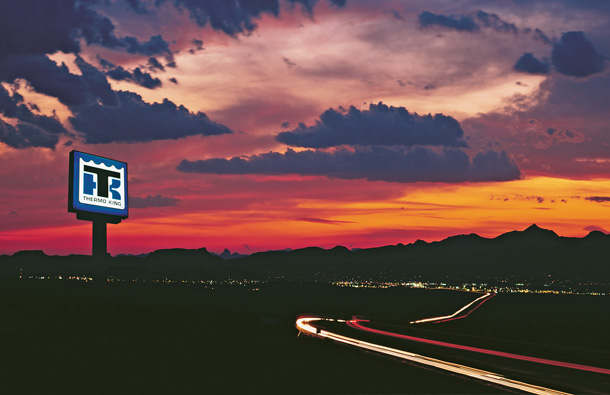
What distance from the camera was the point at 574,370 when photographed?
33875 millimetres

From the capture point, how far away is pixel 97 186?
54562 millimetres

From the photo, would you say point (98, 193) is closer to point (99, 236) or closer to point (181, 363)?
point (99, 236)

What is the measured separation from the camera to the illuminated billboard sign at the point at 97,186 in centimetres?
5228

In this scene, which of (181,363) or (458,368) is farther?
(181,363)

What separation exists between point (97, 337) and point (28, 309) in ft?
64.0

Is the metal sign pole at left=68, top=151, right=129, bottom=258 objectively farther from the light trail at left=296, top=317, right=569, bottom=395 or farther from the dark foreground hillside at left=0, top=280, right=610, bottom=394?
the light trail at left=296, top=317, right=569, bottom=395

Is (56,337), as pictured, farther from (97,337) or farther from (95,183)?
(95,183)

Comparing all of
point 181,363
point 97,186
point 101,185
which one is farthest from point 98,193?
point 181,363

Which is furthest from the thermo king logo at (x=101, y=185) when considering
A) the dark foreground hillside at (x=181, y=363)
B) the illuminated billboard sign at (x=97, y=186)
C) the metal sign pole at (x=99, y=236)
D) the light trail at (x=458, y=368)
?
the light trail at (x=458, y=368)

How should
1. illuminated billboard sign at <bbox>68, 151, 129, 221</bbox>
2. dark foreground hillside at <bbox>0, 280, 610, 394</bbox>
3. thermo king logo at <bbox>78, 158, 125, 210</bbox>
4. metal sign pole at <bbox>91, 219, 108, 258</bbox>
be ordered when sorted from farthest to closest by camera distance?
metal sign pole at <bbox>91, 219, 108, 258</bbox> < thermo king logo at <bbox>78, 158, 125, 210</bbox> < illuminated billboard sign at <bbox>68, 151, 129, 221</bbox> < dark foreground hillside at <bbox>0, 280, 610, 394</bbox>

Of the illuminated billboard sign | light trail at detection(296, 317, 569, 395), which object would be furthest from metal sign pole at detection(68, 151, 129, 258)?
light trail at detection(296, 317, 569, 395)

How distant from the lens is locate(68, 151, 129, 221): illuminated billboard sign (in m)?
52.3

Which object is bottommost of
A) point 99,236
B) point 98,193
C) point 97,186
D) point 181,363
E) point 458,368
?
point 458,368

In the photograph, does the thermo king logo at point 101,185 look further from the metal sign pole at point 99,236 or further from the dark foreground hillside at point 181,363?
the dark foreground hillside at point 181,363
